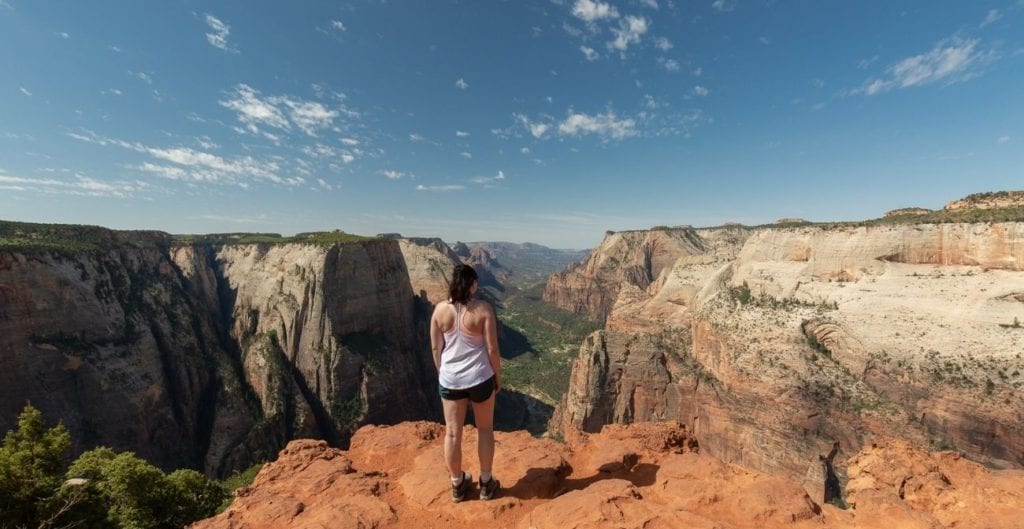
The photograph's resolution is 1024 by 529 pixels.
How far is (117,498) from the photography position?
1738cm

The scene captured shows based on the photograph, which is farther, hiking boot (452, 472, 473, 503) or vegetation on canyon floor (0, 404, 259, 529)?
vegetation on canyon floor (0, 404, 259, 529)

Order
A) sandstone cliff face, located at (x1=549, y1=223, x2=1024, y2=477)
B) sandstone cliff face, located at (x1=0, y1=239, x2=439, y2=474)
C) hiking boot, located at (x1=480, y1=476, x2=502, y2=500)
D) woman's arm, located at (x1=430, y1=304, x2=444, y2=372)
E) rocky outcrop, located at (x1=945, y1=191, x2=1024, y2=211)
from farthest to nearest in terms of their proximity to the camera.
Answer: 1. rocky outcrop, located at (x1=945, y1=191, x2=1024, y2=211)
2. sandstone cliff face, located at (x1=0, y1=239, x2=439, y2=474)
3. sandstone cliff face, located at (x1=549, y1=223, x2=1024, y2=477)
4. hiking boot, located at (x1=480, y1=476, x2=502, y2=500)
5. woman's arm, located at (x1=430, y1=304, x2=444, y2=372)

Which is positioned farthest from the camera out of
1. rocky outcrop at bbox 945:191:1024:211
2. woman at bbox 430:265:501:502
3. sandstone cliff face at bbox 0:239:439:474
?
rocky outcrop at bbox 945:191:1024:211

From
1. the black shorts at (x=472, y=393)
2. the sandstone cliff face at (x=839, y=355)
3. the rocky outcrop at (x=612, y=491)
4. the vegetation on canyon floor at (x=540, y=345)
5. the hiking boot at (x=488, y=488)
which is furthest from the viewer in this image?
the vegetation on canyon floor at (x=540, y=345)

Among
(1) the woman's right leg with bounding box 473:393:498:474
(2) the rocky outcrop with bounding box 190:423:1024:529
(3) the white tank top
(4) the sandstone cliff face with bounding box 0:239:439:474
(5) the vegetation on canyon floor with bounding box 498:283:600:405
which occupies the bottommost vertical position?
(5) the vegetation on canyon floor with bounding box 498:283:600:405

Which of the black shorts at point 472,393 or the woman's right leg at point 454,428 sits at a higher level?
the black shorts at point 472,393

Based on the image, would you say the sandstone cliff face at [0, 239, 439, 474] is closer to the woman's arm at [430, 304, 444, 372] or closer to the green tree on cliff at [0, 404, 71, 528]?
the green tree on cliff at [0, 404, 71, 528]

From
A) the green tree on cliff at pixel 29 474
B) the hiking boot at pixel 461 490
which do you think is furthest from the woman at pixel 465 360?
the green tree on cliff at pixel 29 474

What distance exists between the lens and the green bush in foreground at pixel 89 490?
13516 mm

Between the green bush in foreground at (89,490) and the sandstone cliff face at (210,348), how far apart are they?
1004 inches

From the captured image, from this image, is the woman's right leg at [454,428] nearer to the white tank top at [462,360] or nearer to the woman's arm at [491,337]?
the white tank top at [462,360]

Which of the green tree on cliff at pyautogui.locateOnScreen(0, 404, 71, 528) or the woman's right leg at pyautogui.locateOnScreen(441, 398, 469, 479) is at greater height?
the woman's right leg at pyautogui.locateOnScreen(441, 398, 469, 479)

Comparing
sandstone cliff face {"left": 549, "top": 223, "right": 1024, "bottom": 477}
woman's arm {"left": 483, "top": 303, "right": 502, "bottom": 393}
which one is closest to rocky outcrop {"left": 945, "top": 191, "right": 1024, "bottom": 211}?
sandstone cliff face {"left": 549, "top": 223, "right": 1024, "bottom": 477}

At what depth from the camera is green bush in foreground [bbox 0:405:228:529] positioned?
13.5m
